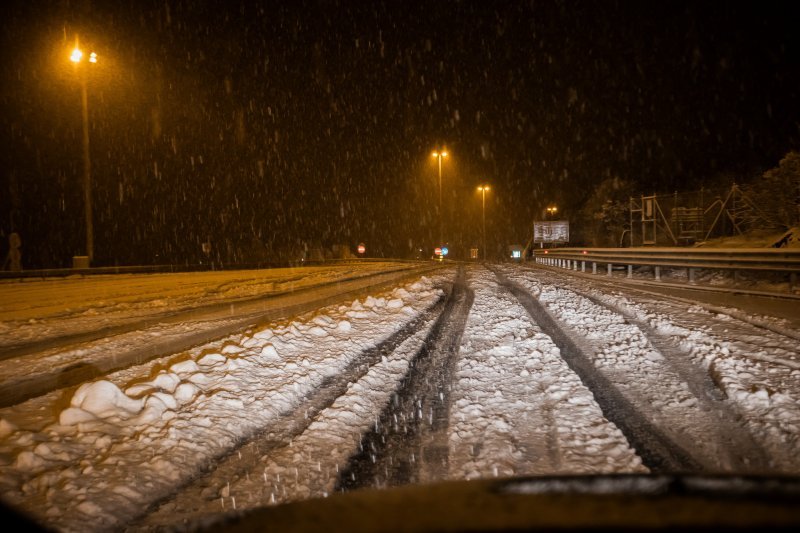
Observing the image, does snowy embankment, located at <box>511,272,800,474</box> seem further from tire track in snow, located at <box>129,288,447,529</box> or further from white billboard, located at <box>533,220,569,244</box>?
white billboard, located at <box>533,220,569,244</box>

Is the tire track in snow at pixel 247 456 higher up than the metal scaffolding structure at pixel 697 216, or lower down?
lower down

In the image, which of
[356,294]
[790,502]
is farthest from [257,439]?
[356,294]

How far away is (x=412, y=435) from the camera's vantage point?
4.02 m

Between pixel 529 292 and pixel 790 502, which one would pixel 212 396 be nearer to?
pixel 790 502

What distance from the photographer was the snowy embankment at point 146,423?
3.05m

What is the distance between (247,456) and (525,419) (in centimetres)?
240

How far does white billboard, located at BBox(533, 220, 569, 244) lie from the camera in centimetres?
4494

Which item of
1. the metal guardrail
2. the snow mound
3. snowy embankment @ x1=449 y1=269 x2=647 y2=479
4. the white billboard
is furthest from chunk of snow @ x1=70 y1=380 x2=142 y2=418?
the white billboard

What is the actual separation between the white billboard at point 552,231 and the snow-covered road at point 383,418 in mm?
38824

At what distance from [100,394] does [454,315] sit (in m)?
6.60

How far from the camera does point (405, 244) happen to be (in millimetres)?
73625

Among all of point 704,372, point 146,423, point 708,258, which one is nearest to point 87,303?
point 146,423

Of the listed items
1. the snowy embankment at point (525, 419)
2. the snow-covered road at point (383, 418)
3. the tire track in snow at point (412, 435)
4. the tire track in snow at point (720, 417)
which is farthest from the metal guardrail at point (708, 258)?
the tire track in snow at point (412, 435)

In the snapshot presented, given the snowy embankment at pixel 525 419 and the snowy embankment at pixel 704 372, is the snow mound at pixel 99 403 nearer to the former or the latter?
the snowy embankment at pixel 525 419
